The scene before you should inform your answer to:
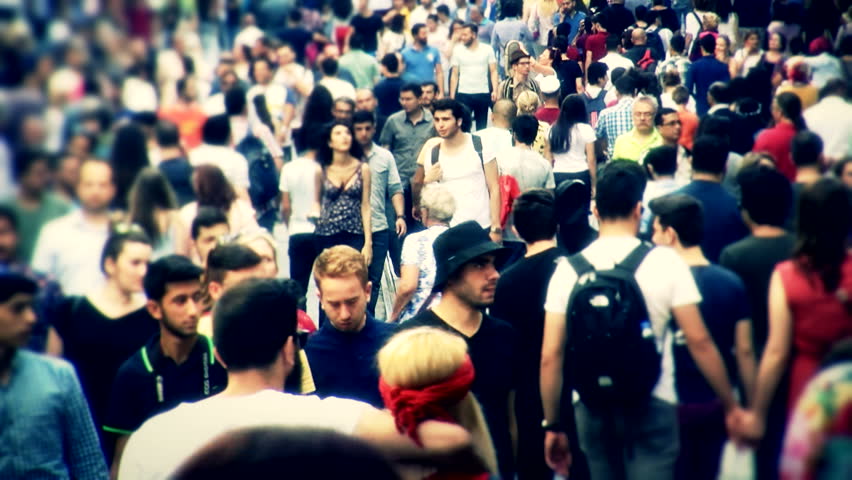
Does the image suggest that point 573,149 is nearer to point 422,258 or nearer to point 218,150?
point 422,258

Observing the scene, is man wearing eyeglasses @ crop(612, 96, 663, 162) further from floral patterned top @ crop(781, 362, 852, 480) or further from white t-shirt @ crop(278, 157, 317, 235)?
floral patterned top @ crop(781, 362, 852, 480)

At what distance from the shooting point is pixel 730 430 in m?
2.60

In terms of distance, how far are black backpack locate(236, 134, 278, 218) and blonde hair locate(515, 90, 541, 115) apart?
1.60 m

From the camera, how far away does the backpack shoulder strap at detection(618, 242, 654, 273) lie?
360 centimetres

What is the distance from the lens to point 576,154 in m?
6.65

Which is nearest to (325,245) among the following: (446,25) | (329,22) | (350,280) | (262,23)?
(446,25)

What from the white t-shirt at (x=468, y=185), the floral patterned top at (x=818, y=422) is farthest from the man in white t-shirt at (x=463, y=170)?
the floral patterned top at (x=818, y=422)

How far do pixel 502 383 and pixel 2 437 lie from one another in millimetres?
1666

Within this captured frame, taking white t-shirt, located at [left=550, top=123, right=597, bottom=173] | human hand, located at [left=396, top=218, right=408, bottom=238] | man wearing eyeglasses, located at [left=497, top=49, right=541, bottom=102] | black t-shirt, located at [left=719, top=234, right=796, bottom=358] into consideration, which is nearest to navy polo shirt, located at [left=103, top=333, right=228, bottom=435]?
black t-shirt, located at [left=719, top=234, right=796, bottom=358]

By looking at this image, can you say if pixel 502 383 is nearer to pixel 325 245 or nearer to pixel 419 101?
pixel 325 245

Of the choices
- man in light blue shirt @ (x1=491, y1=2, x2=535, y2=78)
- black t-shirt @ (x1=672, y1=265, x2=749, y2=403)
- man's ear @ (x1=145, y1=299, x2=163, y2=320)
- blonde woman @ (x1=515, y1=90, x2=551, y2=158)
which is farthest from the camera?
blonde woman @ (x1=515, y1=90, x2=551, y2=158)

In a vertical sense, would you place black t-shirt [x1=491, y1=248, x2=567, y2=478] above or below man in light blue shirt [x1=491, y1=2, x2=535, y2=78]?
below

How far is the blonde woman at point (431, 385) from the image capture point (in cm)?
281

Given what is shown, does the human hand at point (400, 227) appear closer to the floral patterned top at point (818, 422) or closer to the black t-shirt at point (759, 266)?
the black t-shirt at point (759, 266)
